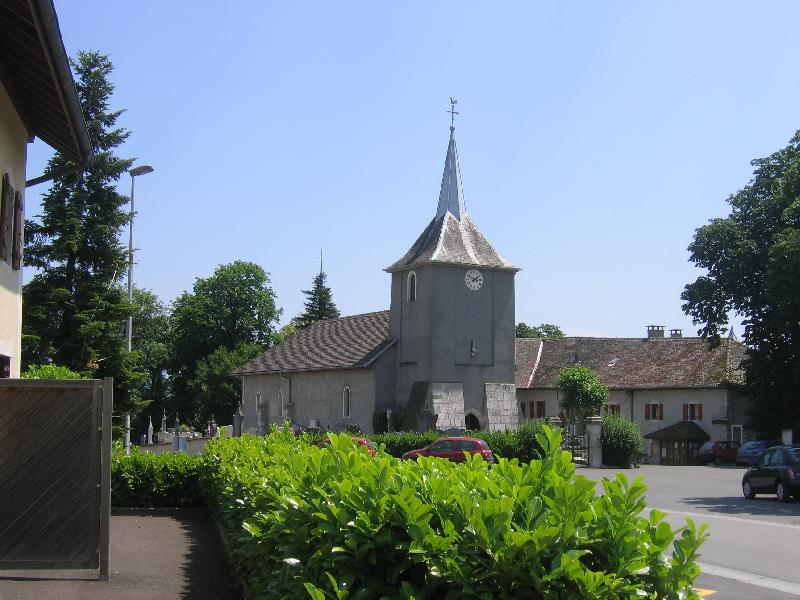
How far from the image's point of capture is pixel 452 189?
56219mm

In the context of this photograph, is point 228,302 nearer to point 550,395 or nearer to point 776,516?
point 550,395

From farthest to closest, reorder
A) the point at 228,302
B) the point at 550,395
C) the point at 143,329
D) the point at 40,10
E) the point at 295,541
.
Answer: the point at 143,329 < the point at 228,302 < the point at 550,395 < the point at 40,10 < the point at 295,541

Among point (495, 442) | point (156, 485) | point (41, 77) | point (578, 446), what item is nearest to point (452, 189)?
point (578, 446)

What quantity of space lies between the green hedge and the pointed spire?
49984mm

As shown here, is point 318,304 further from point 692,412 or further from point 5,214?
point 5,214

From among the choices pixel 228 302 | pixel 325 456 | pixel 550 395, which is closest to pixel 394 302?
pixel 550 395

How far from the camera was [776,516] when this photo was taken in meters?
23.2

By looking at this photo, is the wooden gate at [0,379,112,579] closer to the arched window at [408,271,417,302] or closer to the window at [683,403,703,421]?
the arched window at [408,271,417,302]

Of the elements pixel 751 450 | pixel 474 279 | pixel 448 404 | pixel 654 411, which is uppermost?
pixel 474 279

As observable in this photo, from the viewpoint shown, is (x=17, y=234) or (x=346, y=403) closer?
(x=17, y=234)

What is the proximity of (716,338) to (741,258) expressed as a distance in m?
5.17

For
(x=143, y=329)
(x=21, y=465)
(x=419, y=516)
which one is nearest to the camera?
(x=419, y=516)

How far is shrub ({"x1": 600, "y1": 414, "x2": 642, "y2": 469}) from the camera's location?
44.6 meters

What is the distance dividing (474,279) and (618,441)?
1310cm
